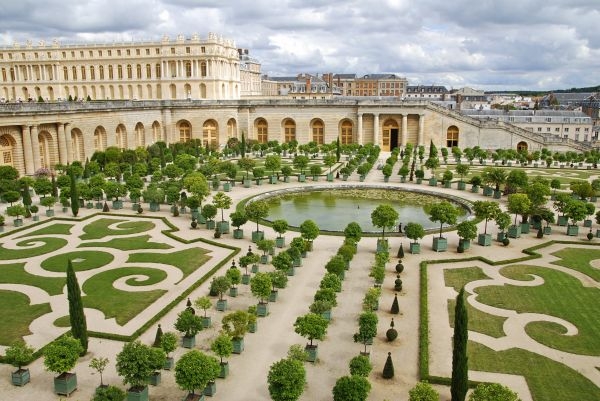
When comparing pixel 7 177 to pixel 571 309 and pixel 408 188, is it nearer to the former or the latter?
pixel 408 188

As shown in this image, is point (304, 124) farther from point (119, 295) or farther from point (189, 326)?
point (189, 326)

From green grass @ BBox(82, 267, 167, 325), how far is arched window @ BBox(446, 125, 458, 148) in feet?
189

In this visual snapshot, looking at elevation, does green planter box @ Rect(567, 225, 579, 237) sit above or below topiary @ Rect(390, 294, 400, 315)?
above

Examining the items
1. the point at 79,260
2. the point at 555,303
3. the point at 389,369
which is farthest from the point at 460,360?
the point at 79,260

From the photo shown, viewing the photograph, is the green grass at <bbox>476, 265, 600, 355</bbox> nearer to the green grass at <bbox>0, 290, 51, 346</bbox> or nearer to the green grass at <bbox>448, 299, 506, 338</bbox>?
the green grass at <bbox>448, 299, 506, 338</bbox>

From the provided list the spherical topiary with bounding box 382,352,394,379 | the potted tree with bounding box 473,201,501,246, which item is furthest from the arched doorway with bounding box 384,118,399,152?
the spherical topiary with bounding box 382,352,394,379

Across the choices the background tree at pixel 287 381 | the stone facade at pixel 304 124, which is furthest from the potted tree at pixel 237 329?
the stone facade at pixel 304 124

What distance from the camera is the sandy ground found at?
56.1 feet

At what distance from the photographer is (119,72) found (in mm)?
84250

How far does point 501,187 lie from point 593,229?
1216cm

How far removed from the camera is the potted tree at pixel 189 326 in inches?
767

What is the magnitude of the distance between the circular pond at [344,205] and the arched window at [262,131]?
33.7 m

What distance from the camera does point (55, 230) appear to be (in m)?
34.9

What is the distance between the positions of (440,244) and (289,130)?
52087mm
